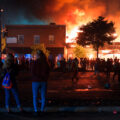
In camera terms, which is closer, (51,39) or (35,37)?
(51,39)

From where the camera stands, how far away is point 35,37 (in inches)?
1483

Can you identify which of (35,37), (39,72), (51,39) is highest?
(35,37)

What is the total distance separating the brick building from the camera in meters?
36.9

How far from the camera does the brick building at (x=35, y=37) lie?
3688 centimetres

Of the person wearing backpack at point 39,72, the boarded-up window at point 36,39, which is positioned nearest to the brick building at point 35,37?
the boarded-up window at point 36,39

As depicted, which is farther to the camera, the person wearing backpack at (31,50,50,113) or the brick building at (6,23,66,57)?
the brick building at (6,23,66,57)

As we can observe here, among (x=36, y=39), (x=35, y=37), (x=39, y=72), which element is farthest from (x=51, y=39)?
(x=39, y=72)

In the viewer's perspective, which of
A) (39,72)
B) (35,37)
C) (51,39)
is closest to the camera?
(39,72)

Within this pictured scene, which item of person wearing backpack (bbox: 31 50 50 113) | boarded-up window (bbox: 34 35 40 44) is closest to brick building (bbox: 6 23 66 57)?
boarded-up window (bbox: 34 35 40 44)

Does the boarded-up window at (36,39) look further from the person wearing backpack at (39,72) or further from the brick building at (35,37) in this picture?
the person wearing backpack at (39,72)

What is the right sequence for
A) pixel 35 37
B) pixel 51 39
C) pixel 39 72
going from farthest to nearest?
pixel 35 37, pixel 51 39, pixel 39 72

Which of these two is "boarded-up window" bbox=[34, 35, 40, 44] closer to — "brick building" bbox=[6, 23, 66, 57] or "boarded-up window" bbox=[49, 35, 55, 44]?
"brick building" bbox=[6, 23, 66, 57]

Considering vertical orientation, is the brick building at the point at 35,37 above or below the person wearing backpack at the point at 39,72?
above

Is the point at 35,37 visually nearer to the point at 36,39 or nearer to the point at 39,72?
the point at 36,39
